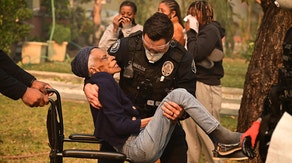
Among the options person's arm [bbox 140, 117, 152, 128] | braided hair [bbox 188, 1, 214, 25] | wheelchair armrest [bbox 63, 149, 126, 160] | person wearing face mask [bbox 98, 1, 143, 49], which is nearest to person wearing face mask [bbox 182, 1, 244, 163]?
braided hair [bbox 188, 1, 214, 25]

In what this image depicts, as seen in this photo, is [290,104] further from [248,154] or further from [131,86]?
[131,86]

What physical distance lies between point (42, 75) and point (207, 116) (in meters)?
17.1

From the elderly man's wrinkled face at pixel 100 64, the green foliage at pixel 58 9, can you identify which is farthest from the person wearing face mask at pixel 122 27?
the green foliage at pixel 58 9

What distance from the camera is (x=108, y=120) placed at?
6.09 metres

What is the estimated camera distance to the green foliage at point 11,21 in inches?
898

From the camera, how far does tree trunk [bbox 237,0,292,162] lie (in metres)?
9.63

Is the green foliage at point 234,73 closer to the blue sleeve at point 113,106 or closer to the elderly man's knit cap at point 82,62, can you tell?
the elderly man's knit cap at point 82,62

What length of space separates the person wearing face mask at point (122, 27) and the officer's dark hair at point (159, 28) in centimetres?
252

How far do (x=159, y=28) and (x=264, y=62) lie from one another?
372cm

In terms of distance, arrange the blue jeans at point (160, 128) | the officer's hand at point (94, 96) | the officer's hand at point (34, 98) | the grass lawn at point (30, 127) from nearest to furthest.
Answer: the blue jeans at point (160, 128) → the officer's hand at point (94, 96) → the officer's hand at point (34, 98) → the grass lawn at point (30, 127)

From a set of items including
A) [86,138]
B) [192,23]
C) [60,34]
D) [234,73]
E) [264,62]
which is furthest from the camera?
[60,34]

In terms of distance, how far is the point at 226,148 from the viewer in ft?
19.6

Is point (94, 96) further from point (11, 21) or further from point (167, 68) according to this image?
point (11, 21)

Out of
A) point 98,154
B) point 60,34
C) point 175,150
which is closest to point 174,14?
point 175,150
